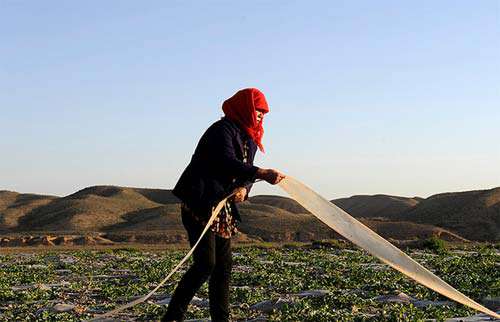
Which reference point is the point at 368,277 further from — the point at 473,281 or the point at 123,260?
the point at 123,260

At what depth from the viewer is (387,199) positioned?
81.6 metres

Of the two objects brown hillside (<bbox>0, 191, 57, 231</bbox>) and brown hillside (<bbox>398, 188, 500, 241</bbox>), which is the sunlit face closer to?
brown hillside (<bbox>398, 188, 500, 241</bbox>)

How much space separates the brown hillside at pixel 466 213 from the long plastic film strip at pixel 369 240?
1336 inches

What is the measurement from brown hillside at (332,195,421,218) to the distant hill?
1.04 feet

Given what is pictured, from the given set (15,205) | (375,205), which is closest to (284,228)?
(15,205)

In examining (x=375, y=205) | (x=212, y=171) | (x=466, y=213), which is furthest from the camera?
(x=375, y=205)

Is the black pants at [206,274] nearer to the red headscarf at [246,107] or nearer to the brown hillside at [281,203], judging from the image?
the red headscarf at [246,107]

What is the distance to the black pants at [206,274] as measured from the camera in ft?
18.9

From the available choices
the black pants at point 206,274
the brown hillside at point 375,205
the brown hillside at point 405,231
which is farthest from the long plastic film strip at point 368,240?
the brown hillside at point 375,205

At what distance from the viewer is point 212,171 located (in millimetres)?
5801

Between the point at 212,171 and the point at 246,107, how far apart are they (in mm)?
576

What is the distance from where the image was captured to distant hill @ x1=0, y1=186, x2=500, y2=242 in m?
39.6

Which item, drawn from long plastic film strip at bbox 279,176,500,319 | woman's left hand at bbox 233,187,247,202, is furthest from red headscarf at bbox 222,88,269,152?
long plastic film strip at bbox 279,176,500,319

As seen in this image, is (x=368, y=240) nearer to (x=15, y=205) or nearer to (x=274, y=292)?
(x=274, y=292)
